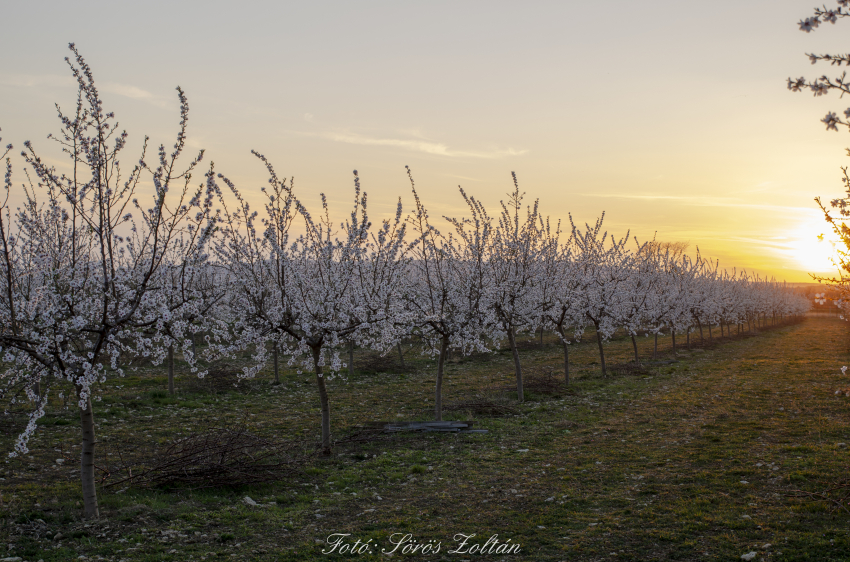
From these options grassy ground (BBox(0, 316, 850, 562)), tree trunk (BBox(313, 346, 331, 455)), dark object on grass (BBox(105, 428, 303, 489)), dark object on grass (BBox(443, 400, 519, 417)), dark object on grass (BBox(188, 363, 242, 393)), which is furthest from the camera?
dark object on grass (BBox(188, 363, 242, 393))

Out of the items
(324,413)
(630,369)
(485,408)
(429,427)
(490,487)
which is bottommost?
(630,369)

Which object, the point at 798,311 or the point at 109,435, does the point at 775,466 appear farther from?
the point at 798,311

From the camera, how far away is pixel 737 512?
8.02 meters

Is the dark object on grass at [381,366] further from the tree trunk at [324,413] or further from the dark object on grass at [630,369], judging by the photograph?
the tree trunk at [324,413]

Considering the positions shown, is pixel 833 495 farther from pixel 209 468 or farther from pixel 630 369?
pixel 630 369

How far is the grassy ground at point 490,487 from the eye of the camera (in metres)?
7.15

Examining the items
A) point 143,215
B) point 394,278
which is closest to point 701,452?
point 394,278

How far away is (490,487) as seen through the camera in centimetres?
978

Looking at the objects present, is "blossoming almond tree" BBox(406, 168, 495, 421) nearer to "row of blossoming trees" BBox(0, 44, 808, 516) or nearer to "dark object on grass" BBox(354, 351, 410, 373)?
"row of blossoming trees" BBox(0, 44, 808, 516)

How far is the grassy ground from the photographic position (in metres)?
7.15

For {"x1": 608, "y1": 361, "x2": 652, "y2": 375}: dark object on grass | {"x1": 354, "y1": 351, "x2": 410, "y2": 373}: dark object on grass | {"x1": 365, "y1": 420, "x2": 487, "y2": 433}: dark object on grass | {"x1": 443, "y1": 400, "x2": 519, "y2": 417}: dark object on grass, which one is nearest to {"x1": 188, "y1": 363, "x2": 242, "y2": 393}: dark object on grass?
{"x1": 354, "y1": 351, "x2": 410, "y2": 373}: dark object on grass

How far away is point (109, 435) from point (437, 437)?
8798 mm

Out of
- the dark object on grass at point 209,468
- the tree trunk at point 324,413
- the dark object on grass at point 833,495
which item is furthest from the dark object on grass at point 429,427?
the dark object on grass at point 833,495

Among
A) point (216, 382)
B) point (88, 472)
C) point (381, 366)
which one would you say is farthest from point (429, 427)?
point (381, 366)
